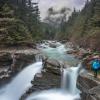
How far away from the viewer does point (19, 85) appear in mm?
31594

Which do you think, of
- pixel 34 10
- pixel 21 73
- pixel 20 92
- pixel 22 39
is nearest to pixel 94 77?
pixel 20 92

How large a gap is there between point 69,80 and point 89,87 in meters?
6.31

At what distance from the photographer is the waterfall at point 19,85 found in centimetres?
2980

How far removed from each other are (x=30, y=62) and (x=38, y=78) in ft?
25.1

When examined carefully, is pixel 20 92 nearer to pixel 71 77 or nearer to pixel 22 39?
pixel 71 77

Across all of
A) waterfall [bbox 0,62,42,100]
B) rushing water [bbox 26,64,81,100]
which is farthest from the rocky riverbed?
waterfall [bbox 0,62,42,100]

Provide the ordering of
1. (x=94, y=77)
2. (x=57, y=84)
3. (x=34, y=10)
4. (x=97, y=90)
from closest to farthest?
1. (x=97, y=90)
2. (x=94, y=77)
3. (x=57, y=84)
4. (x=34, y=10)

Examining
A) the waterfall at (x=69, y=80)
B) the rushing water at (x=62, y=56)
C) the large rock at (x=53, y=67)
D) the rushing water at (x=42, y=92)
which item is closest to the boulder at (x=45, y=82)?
the large rock at (x=53, y=67)

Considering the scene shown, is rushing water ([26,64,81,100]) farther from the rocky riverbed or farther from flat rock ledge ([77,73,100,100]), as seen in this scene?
flat rock ledge ([77,73,100,100])

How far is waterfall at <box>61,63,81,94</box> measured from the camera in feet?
93.7

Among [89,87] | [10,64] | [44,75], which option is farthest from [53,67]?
[89,87]

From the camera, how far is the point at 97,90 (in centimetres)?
1961

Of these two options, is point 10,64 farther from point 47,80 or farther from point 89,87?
point 89,87

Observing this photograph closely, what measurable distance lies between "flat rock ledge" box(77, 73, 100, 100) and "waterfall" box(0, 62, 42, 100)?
775cm
